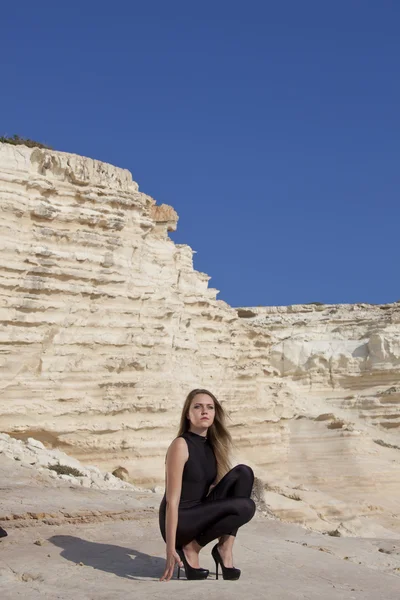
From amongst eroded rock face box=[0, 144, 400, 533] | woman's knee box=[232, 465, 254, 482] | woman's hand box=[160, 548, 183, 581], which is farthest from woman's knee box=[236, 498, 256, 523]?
eroded rock face box=[0, 144, 400, 533]

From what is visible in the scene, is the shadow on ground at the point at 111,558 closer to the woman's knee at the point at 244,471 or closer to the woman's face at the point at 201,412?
the woman's knee at the point at 244,471

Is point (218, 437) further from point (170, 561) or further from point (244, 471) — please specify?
point (170, 561)

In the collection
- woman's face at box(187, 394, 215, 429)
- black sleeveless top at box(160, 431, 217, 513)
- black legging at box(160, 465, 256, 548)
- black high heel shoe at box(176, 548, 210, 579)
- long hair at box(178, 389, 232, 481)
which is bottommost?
black high heel shoe at box(176, 548, 210, 579)

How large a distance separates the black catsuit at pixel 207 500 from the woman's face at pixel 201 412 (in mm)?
125

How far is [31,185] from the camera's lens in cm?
1636

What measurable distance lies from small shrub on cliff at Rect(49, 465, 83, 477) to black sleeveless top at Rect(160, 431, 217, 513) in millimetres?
6481

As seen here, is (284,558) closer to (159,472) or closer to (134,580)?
(134,580)

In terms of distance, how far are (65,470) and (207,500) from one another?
22.2 ft

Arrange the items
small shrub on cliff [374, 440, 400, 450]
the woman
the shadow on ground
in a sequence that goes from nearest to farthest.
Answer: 1. the woman
2. the shadow on ground
3. small shrub on cliff [374, 440, 400, 450]

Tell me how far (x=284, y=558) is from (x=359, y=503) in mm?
19211

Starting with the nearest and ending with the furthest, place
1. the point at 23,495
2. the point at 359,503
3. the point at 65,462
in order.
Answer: the point at 23,495 < the point at 65,462 < the point at 359,503

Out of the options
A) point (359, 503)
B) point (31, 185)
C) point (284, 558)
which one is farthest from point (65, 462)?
point (359, 503)

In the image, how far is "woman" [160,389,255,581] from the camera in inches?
247

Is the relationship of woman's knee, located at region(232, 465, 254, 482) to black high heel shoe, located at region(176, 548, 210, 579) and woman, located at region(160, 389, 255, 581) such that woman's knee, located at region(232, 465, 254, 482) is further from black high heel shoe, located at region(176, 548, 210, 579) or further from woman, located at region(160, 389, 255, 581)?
black high heel shoe, located at region(176, 548, 210, 579)
